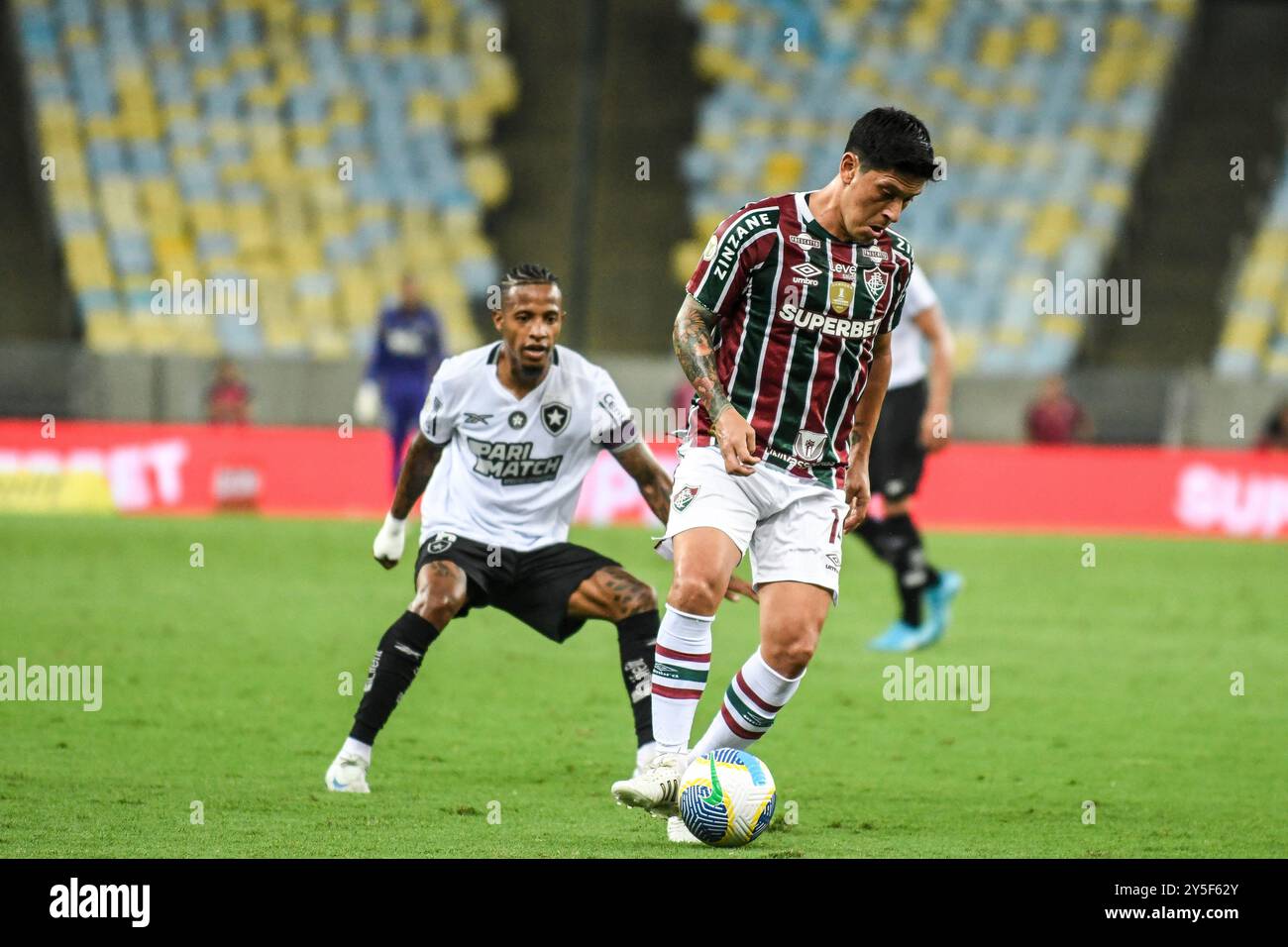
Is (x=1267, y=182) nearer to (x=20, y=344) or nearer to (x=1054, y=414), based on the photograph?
(x=1054, y=414)

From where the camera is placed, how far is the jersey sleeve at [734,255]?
6078 mm

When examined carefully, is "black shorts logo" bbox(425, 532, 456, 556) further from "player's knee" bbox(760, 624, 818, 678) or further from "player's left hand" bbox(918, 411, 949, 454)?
"player's left hand" bbox(918, 411, 949, 454)

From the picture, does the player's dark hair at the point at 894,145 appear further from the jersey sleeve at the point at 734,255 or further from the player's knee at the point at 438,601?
the player's knee at the point at 438,601

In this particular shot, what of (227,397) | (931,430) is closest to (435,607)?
(931,430)

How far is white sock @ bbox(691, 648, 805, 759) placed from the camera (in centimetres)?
607

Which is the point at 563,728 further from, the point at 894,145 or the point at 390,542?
the point at 894,145

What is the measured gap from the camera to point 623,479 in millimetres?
19047

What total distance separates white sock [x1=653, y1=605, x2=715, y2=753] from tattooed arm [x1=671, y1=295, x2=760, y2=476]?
0.54m

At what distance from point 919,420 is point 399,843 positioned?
6.14 metres

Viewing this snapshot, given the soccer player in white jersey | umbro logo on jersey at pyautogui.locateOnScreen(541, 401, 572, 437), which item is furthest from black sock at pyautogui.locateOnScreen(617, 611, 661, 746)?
umbro logo on jersey at pyautogui.locateOnScreen(541, 401, 572, 437)

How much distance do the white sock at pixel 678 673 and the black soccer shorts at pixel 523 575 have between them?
0.95 meters

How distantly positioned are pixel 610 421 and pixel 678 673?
1.39 meters

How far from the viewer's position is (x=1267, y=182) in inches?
1052

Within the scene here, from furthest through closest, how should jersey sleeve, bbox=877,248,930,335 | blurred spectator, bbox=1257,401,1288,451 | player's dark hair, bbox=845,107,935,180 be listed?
blurred spectator, bbox=1257,401,1288,451
jersey sleeve, bbox=877,248,930,335
player's dark hair, bbox=845,107,935,180
